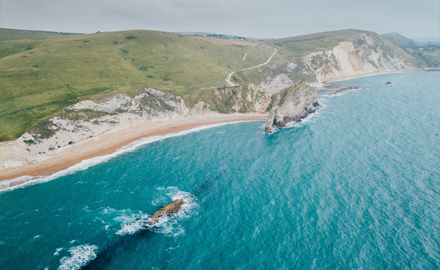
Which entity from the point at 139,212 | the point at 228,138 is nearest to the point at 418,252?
the point at 139,212

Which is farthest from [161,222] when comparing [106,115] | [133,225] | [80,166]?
[106,115]

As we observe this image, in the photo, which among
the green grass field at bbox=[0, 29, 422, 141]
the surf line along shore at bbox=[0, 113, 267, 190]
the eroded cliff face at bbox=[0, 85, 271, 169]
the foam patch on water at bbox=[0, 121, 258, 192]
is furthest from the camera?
the green grass field at bbox=[0, 29, 422, 141]

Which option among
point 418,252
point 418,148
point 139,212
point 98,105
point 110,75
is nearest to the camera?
point 418,252

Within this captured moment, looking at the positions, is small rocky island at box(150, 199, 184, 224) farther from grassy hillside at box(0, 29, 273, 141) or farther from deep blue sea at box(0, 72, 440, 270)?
grassy hillside at box(0, 29, 273, 141)

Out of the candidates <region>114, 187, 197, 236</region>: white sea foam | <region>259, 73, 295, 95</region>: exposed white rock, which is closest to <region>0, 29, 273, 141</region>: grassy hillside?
<region>259, 73, 295, 95</region>: exposed white rock

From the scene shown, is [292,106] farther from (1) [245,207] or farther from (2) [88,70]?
(2) [88,70]

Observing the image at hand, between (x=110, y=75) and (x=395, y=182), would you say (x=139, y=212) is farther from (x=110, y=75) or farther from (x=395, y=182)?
(x=110, y=75)

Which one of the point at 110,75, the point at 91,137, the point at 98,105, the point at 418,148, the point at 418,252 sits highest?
the point at 110,75
